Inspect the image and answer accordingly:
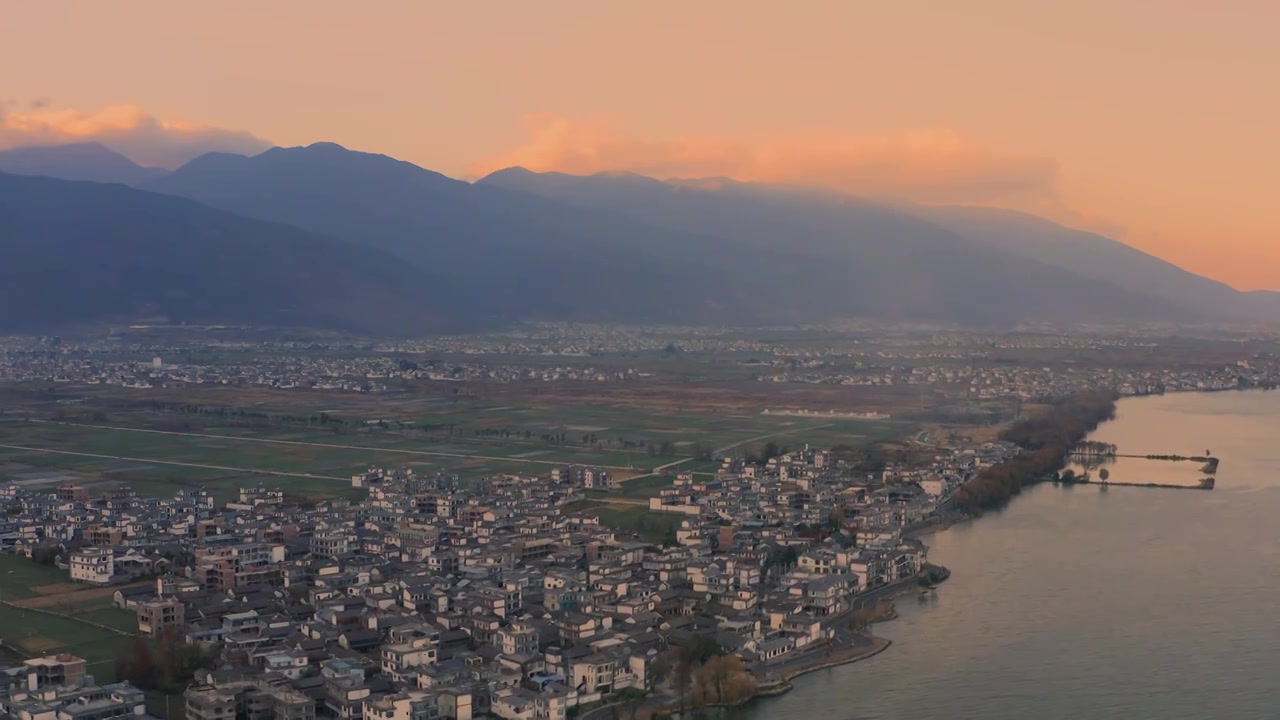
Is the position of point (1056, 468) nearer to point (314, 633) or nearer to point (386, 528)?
point (386, 528)

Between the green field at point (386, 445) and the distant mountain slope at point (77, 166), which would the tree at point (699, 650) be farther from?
the distant mountain slope at point (77, 166)

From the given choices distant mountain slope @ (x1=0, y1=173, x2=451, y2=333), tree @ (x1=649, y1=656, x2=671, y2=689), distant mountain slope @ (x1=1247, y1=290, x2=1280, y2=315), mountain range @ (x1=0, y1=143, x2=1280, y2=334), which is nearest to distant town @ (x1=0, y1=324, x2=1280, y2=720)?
tree @ (x1=649, y1=656, x2=671, y2=689)

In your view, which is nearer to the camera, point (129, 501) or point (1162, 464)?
point (129, 501)

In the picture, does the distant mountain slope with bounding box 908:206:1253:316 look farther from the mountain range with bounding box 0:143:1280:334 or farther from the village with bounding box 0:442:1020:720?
the village with bounding box 0:442:1020:720

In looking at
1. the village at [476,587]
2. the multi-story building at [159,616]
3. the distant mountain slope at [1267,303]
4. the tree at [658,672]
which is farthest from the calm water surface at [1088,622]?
the distant mountain slope at [1267,303]

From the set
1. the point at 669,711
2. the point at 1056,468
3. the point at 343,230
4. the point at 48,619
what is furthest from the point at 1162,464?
the point at 343,230

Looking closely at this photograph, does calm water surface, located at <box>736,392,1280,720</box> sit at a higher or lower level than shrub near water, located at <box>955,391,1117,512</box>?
lower
